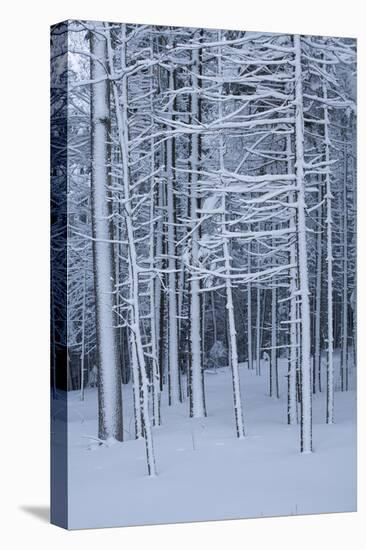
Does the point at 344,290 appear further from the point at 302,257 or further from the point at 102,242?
the point at 102,242

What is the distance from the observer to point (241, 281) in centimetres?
1436

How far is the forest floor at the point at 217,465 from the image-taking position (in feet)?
44.4

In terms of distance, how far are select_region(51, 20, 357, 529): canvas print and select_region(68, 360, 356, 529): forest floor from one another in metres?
0.02

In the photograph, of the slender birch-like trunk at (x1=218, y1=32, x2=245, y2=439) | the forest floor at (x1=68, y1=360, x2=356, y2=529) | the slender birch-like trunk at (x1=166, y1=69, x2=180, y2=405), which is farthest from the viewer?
the slender birch-like trunk at (x1=218, y1=32, x2=245, y2=439)

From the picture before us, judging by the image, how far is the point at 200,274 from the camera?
14180mm

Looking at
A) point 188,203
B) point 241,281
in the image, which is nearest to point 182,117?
point 188,203

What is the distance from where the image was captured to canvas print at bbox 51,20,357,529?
13.6 m

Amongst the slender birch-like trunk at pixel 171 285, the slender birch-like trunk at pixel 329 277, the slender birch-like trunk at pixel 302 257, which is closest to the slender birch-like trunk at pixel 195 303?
the slender birch-like trunk at pixel 171 285

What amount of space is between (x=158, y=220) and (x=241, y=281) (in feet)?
3.55

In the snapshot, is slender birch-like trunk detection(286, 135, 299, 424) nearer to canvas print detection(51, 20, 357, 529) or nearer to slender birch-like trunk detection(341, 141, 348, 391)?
canvas print detection(51, 20, 357, 529)

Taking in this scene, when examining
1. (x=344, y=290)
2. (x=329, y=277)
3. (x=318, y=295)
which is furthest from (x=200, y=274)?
(x=344, y=290)

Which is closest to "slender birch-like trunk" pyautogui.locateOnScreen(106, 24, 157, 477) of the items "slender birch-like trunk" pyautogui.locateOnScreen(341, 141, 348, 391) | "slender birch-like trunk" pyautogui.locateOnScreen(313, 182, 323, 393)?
"slender birch-like trunk" pyautogui.locateOnScreen(313, 182, 323, 393)

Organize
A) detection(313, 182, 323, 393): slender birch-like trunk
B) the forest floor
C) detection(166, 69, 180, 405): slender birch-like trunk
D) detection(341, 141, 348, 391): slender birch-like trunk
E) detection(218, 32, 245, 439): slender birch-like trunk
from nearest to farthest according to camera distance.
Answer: the forest floor < detection(166, 69, 180, 405): slender birch-like trunk < detection(218, 32, 245, 439): slender birch-like trunk < detection(313, 182, 323, 393): slender birch-like trunk < detection(341, 141, 348, 391): slender birch-like trunk

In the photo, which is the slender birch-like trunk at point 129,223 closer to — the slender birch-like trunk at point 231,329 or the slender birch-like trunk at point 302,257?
the slender birch-like trunk at point 231,329
